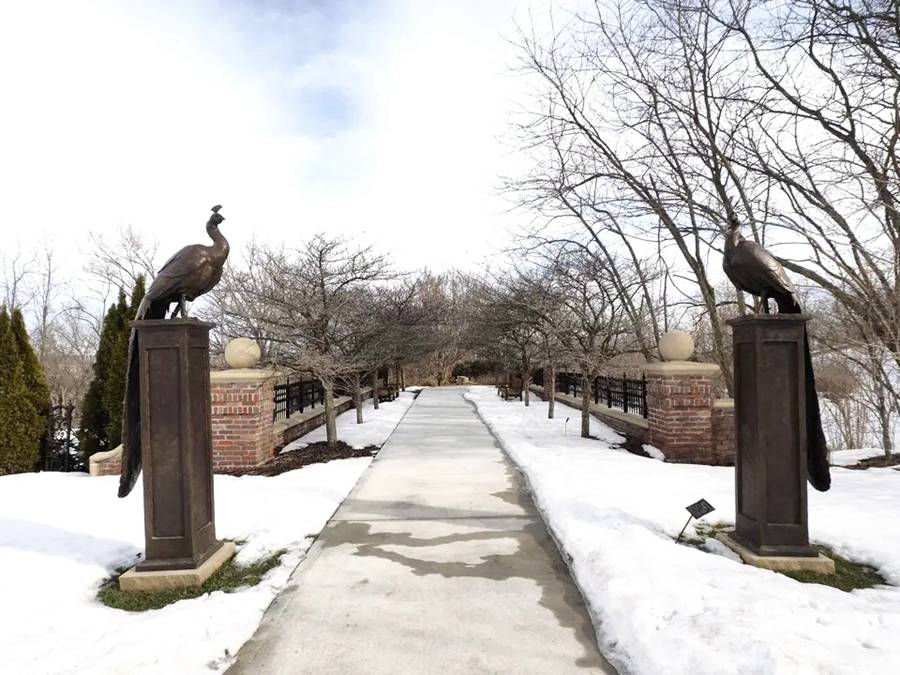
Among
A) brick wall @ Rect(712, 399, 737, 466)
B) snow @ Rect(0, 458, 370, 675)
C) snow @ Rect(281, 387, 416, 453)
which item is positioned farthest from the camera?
snow @ Rect(281, 387, 416, 453)

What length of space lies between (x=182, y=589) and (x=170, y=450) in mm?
986

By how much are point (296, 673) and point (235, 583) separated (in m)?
1.39

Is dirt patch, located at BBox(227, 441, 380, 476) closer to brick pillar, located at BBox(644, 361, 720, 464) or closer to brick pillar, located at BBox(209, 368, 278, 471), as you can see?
brick pillar, located at BBox(209, 368, 278, 471)

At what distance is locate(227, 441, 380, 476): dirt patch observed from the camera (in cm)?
785

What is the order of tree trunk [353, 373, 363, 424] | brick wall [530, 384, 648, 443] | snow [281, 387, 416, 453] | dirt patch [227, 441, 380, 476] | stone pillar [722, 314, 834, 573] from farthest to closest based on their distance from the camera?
tree trunk [353, 373, 363, 424], snow [281, 387, 416, 453], brick wall [530, 384, 648, 443], dirt patch [227, 441, 380, 476], stone pillar [722, 314, 834, 573]

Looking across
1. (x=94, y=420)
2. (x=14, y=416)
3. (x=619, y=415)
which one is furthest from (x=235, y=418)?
(x=619, y=415)

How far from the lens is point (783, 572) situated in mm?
4004

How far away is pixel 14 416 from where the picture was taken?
8594 millimetres

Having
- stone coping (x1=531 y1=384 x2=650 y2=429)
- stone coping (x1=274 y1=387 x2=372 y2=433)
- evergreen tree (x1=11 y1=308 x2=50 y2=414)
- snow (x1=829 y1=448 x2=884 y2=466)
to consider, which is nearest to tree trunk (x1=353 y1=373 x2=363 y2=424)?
stone coping (x1=274 y1=387 x2=372 y2=433)

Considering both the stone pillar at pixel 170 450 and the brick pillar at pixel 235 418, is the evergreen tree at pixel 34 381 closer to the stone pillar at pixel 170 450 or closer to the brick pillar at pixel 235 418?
the brick pillar at pixel 235 418

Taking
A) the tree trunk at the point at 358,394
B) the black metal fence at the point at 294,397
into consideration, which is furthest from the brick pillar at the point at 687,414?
the tree trunk at the point at 358,394

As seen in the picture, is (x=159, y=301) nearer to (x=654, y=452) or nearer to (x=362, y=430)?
(x=654, y=452)

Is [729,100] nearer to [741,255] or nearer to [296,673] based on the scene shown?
[741,255]

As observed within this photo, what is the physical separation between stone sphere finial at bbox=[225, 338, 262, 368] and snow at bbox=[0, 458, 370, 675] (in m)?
1.90
